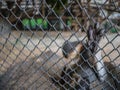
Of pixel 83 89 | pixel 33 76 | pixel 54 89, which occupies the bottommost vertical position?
pixel 83 89

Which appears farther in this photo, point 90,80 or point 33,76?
point 33,76

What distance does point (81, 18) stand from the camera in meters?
4.22

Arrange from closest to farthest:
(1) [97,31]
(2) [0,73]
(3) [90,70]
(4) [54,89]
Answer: (1) [97,31] < (3) [90,70] < (4) [54,89] < (2) [0,73]

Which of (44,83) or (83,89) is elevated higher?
(44,83)

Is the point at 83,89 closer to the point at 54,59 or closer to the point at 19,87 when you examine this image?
the point at 19,87

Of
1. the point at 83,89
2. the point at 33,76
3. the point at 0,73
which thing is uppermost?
the point at 0,73

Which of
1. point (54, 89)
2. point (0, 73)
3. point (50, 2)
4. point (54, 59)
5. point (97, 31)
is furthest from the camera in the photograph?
point (50, 2)

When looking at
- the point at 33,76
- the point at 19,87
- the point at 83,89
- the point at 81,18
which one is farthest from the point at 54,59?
the point at 81,18

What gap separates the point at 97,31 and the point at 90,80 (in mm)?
475

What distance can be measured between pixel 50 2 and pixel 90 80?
4.66 ft

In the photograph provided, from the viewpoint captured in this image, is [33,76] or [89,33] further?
[33,76]

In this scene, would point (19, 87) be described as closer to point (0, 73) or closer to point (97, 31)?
→ point (0, 73)

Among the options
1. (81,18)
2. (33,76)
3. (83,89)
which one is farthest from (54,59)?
(81,18)

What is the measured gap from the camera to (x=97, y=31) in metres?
2.27
